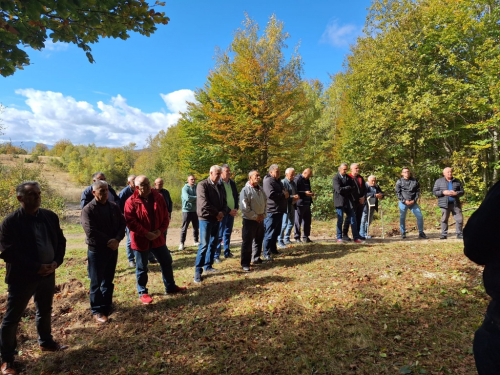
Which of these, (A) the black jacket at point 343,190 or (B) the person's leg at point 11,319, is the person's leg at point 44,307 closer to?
(B) the person's leg at point 11,319

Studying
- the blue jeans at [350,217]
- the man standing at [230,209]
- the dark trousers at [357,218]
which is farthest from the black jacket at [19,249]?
the dark trousers at [357,218]

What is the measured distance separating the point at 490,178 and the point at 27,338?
17.6 m

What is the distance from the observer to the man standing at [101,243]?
4.32 metres

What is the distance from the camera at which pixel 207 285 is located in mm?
5414

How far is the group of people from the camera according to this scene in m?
3.34

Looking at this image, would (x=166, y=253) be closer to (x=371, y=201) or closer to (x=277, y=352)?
(x=277, y=352)

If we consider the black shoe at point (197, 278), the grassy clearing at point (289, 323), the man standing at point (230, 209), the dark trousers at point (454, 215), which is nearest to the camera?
the grassy clearing at point (289, 323)

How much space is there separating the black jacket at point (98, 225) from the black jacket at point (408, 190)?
25.1 ft

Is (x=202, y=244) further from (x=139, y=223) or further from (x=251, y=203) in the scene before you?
(x=139, y=223)

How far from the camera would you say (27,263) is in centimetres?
329

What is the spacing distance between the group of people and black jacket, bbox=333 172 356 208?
0.09ft

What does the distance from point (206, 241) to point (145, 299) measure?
1.50 metres

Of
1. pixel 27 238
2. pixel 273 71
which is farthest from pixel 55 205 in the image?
pixel 27 238

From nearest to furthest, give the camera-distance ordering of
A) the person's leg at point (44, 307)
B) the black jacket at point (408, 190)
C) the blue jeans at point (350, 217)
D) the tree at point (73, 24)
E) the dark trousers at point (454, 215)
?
the tree at point (73, 24) < the person's leg at point (44, 307) < the blue jeans at point (350, 217) < the dark trousers at point (454, 215) < the black jacket at point (408, 190)
